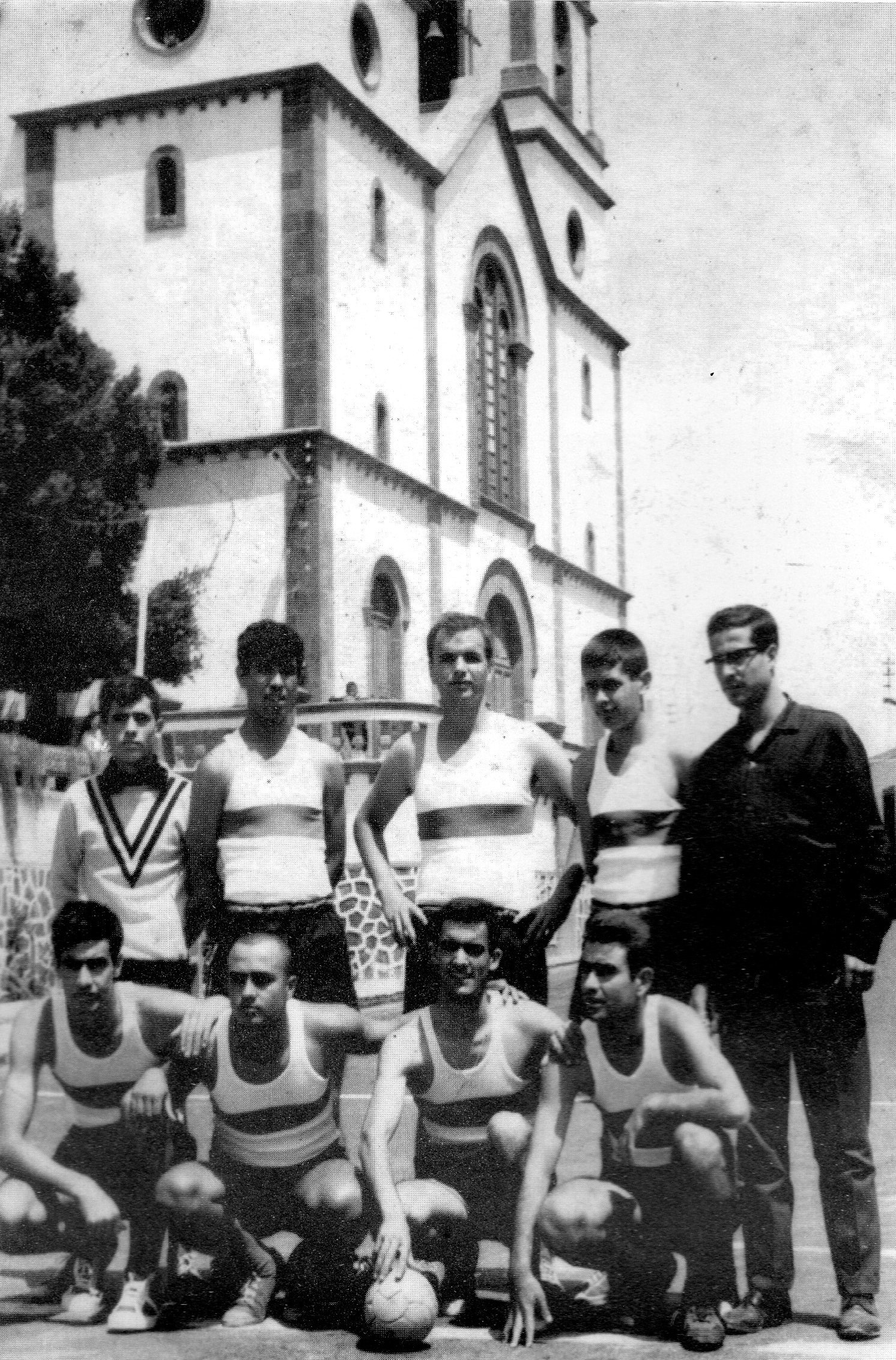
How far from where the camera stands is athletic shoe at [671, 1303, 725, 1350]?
482 cm

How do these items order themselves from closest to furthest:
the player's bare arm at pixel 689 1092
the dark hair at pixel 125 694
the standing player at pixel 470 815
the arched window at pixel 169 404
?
the player's bare arm at pixel 689 1092 → the standing player at pixel 470 815 → the dark hair at pixel 125 694 → the arched window at pixel 169 404

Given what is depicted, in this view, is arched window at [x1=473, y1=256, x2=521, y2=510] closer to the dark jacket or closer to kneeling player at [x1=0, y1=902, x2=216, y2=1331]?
the dark jacket

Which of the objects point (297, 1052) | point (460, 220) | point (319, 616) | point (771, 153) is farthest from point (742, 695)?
point (460, 220)

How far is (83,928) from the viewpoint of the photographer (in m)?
5.45

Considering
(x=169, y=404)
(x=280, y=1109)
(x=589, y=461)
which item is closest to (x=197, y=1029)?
(x=280, y=1109)

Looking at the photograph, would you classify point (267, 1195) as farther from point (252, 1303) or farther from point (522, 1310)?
point (522, 1310)

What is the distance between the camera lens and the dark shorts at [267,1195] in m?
5.38

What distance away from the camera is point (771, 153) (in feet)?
23.2

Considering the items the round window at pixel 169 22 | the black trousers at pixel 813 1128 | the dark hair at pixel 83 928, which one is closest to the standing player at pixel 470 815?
the black trousers at pixel 813 1128

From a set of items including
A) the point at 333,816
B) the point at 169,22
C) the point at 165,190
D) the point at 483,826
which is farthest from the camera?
the point at 165,190

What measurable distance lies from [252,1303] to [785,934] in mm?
2059

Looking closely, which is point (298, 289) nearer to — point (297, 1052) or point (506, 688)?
point (506, 688)

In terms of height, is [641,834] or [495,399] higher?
[495,399]

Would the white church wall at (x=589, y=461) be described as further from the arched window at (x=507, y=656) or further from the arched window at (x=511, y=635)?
the arched window at (x=507, y=656)
